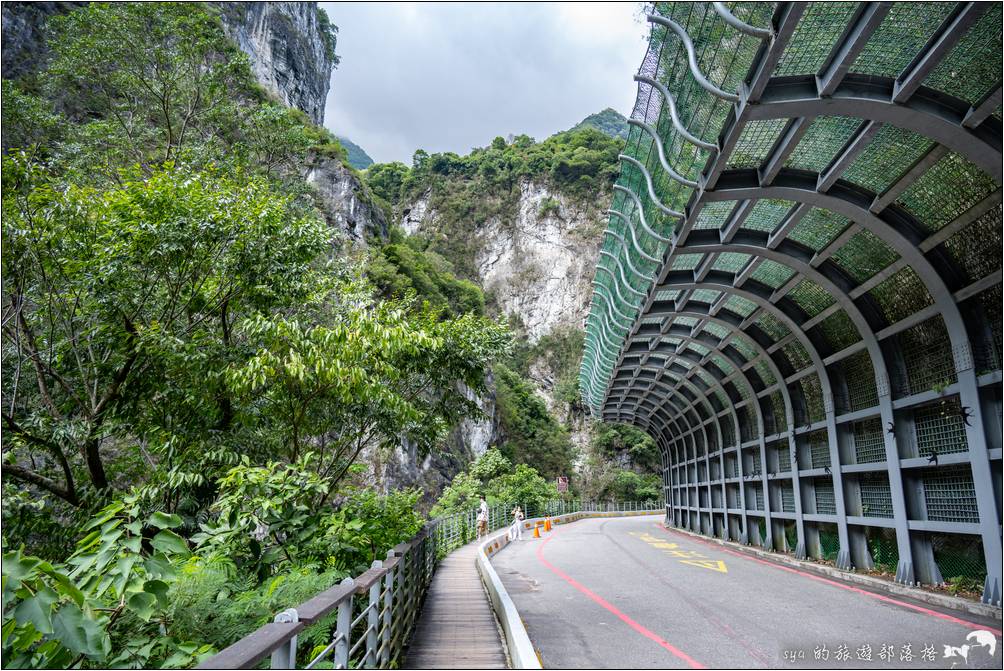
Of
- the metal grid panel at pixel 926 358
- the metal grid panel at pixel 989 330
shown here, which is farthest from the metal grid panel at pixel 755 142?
the metal grid panel at pixel 926 358

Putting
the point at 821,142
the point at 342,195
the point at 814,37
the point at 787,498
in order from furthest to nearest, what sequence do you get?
1. the point at 342,195
2. the point at 787,498
3. the point at 821,142
4. the point at 814,37

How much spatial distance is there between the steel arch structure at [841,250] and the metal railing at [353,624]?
5393 millimetres

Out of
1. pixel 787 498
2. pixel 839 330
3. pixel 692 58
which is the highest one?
pixel 692 58

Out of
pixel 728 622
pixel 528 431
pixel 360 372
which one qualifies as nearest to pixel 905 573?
pixel 728 622

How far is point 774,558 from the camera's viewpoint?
1269 cm

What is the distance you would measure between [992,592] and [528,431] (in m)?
40.9

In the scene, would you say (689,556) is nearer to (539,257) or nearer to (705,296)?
(705,296)

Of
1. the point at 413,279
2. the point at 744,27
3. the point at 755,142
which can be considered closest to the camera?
the point at 744,27

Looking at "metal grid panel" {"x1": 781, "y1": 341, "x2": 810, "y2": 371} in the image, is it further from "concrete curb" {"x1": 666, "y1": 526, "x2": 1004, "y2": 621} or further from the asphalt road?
the asphalt road

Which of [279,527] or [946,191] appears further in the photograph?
[946,191]

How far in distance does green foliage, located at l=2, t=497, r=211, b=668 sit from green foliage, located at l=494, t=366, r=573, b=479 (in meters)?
38.6

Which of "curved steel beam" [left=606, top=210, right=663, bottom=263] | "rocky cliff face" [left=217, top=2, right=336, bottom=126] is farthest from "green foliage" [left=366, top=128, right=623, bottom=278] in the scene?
"curved steel beam" [left=606, top=210, right=663, bottom=263]

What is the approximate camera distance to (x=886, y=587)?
8633 millimetres

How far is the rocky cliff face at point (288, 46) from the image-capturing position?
38719 millimetres
